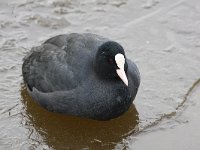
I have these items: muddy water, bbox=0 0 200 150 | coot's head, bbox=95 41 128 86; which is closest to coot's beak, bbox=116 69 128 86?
coot's head, bbox=95 41 128 86

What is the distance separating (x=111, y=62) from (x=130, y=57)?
1370 millimetres

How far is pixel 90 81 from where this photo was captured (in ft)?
17.2

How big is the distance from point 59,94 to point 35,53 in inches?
29.5

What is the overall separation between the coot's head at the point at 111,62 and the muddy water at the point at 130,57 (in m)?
0.66

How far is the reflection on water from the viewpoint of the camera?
17.2 feet

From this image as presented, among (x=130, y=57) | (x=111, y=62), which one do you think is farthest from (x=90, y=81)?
(x=130, y=57)

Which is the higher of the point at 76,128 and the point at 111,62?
the point at 111,62

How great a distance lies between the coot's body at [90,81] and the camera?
5.11m

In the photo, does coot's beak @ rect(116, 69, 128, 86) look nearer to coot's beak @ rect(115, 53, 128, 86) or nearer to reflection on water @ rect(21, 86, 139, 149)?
coot's beak @ rect(115, 53, 128, 86)

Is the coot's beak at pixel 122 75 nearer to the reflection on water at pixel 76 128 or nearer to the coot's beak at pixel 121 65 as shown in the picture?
the coot's beak at pixel 121 65

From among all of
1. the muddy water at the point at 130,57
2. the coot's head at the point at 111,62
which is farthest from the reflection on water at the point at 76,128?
the coot's head at the point at 111,62

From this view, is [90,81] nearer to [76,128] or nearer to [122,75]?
[122,75]

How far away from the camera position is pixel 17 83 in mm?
6066

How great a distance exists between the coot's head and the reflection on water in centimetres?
60
